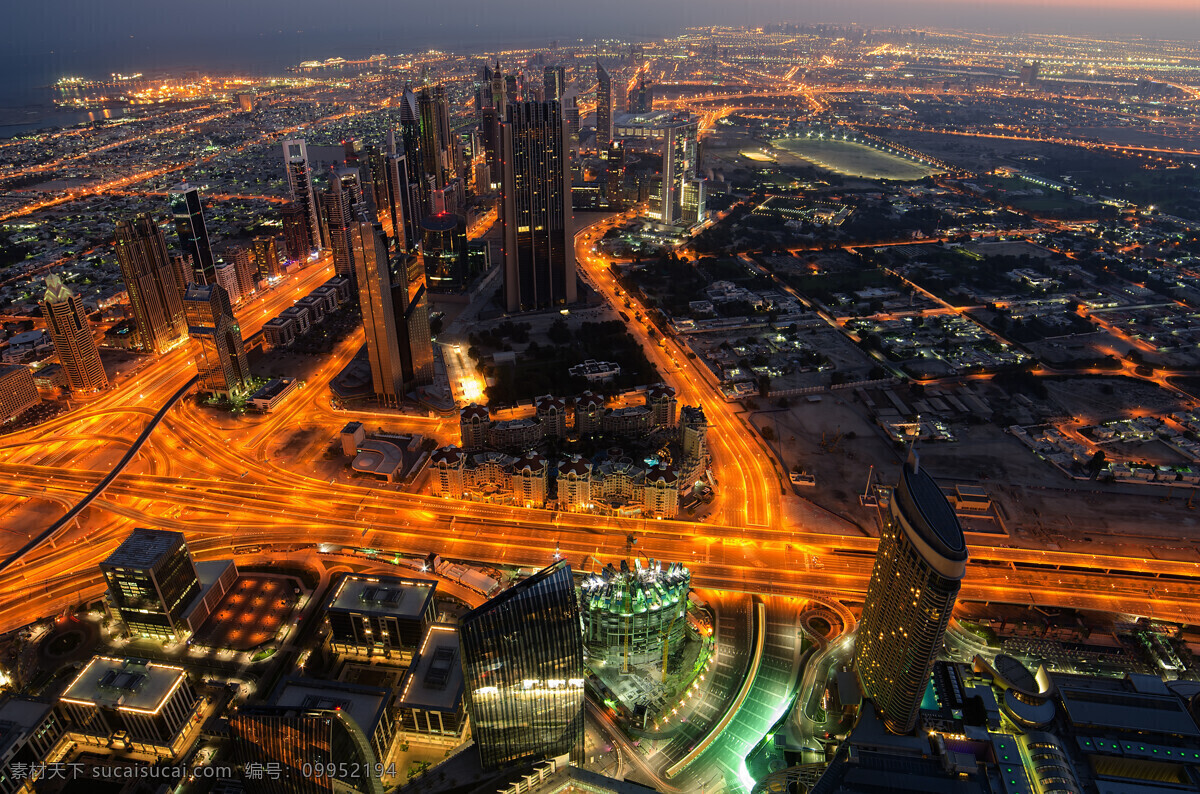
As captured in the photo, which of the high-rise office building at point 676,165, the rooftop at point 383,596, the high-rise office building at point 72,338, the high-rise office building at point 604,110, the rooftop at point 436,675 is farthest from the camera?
the high-rise office building at point 604,110

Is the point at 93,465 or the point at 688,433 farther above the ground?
the point at 688,433

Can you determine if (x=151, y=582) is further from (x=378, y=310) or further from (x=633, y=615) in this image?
(x=378, y=310)

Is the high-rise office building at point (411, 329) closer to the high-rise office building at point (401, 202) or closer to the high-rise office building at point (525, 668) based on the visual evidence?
the high-rise office building at point (401, 202)

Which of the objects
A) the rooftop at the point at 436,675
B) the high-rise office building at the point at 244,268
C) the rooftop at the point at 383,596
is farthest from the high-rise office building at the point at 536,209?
the rooftop at the point at 436,675

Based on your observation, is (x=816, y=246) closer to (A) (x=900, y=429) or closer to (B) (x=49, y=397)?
(A) (x=900, y=429)

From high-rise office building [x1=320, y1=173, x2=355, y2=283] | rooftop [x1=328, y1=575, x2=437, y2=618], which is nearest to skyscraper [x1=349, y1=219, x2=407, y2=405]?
rooftop [x1=328, y1=575, x2=437, y2=618]

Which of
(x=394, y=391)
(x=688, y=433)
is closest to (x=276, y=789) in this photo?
(x=688, y=433)
